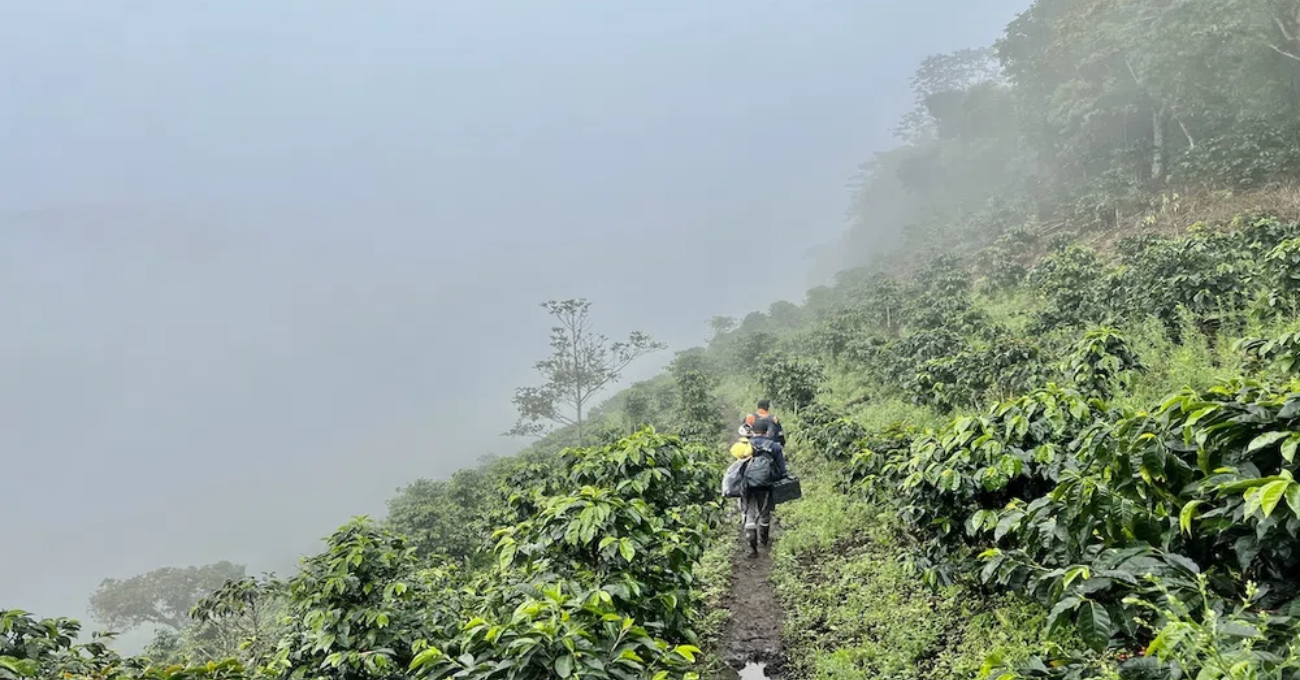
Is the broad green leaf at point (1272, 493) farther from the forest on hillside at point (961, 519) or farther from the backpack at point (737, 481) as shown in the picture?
the backpack at point (737, 481)

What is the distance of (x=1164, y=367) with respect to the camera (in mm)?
8227

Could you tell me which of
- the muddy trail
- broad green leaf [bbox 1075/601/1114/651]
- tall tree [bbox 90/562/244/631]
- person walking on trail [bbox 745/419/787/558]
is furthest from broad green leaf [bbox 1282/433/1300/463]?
tall tree [bbox 90/562/244/631]

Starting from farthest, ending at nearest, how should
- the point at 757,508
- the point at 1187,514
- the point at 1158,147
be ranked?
the point at 1158,147
the point at 757,508
the point at 1187,514

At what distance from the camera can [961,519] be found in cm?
538

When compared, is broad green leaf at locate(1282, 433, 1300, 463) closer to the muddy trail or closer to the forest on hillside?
the forest on hillside

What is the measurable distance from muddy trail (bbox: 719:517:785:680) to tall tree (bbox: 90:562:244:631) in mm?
41402

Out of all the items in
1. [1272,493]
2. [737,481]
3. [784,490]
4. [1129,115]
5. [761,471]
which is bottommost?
[784,490]

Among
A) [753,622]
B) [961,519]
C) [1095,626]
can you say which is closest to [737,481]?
[753,622]

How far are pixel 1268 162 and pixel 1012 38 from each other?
28.3 m

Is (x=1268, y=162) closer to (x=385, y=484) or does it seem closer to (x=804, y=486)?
(x=804, y=486)

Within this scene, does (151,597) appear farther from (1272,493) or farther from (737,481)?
(1272,493)

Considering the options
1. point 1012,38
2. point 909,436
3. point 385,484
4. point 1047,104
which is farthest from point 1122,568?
point 385,484

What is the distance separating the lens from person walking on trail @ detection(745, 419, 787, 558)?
8586 millimetres

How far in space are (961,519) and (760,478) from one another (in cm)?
343
